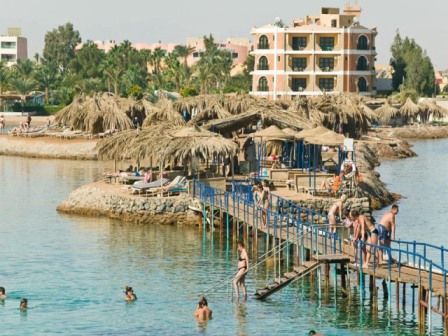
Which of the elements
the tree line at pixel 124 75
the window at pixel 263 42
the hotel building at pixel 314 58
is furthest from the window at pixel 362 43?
the tree line at pixel 124 75

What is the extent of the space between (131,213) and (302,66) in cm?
7968

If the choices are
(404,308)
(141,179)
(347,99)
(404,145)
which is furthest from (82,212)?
(404,145)

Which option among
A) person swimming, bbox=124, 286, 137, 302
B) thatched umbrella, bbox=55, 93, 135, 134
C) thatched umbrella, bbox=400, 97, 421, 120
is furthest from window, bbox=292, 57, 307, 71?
person swimming, bbox=124, 286, 137, 302

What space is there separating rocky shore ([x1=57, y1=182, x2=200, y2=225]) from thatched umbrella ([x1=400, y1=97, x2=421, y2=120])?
74.8 m

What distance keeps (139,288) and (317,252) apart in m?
5.13

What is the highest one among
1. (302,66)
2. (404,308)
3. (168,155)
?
(302,66)

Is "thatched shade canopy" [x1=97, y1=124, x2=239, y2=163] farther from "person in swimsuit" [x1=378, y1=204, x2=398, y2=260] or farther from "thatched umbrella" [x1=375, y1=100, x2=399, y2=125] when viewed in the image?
"thatched umbrella" [x1=375, y1=100, x2=399, y2=125]

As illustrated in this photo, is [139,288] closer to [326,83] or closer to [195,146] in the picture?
[195,146]

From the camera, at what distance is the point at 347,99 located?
8544 cm

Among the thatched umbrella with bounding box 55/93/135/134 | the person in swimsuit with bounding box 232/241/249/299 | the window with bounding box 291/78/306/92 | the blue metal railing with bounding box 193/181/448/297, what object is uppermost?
the window with bounding box 291/78/306/92

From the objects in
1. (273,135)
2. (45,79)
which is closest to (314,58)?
(45,79)

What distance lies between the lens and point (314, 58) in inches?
4926

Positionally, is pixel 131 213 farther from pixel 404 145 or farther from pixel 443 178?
pixel 404 145

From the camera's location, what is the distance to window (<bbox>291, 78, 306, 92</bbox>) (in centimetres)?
12575
